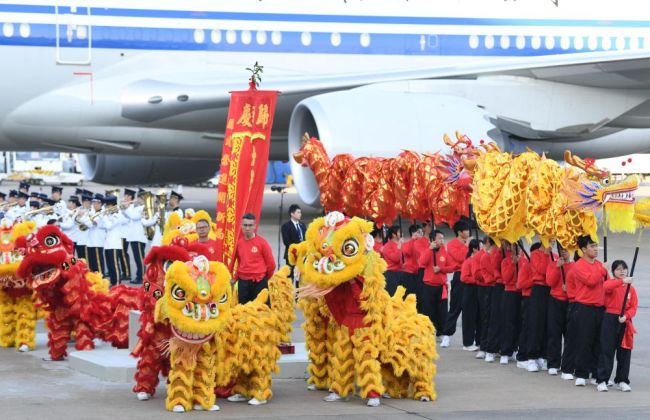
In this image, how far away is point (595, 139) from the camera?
25188 mm

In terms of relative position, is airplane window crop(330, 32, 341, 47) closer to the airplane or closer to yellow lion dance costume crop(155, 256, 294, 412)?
the airplane

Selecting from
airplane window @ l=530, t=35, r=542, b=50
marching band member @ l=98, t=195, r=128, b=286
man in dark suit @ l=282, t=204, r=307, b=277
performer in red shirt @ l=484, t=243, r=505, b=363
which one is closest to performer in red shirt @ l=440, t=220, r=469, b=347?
performer in red shirt @ l=484, t=243, r=505, b=363

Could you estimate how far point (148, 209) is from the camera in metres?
17.5

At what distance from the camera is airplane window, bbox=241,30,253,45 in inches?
874

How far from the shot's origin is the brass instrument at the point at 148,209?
57.0 ft

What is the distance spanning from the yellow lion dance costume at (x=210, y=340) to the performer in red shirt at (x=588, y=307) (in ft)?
8.02

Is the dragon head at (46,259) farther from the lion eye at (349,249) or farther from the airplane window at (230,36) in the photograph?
the airplane window at (230,36)

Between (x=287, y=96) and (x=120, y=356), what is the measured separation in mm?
11952

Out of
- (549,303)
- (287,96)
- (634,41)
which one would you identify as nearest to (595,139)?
(634,41)

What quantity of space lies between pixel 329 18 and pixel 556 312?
13.2 m

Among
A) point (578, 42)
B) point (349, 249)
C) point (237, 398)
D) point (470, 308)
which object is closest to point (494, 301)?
point (470, 308)

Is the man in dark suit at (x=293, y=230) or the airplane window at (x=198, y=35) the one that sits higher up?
the airplane window at (x=198, y=35)

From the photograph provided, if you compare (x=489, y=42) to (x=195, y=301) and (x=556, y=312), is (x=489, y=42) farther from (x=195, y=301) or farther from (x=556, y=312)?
(x=195, y=301)

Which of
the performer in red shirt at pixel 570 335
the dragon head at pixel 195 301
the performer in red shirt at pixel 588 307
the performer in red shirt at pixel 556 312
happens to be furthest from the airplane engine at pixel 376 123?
the dragon head at pixel 195 301
